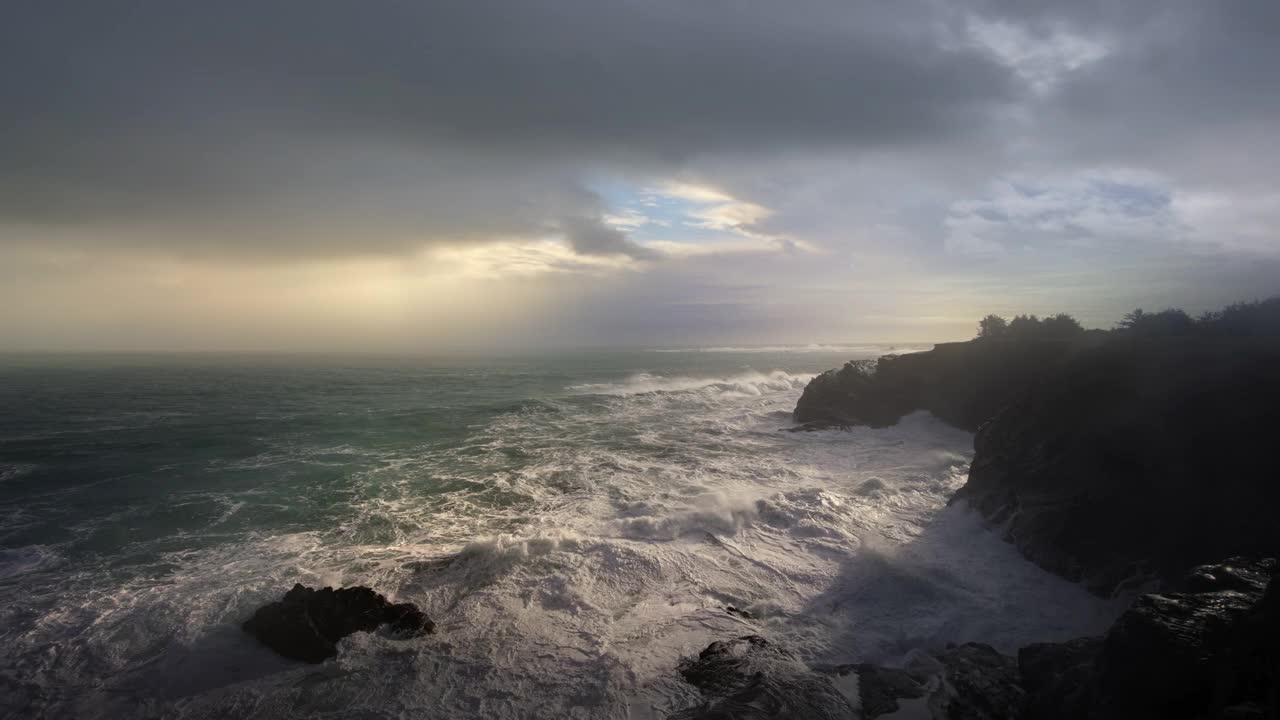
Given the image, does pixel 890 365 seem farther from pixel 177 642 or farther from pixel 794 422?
pixel 177 642

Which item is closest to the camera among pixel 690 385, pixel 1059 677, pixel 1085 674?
pixel 1085 674

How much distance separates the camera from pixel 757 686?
6.48 metres

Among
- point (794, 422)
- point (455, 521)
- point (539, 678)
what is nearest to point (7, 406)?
point (455, 521)

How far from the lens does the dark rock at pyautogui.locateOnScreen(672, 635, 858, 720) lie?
6059mm

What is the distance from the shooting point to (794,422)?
89.4ft

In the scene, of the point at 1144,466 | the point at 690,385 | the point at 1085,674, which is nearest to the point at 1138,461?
the point at 1144,466

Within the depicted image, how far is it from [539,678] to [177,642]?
6.02m

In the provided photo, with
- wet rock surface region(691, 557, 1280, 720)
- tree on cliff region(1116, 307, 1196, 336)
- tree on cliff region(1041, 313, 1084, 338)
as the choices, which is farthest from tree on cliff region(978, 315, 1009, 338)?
wet rock surface region(691, 557, 1280, 720)

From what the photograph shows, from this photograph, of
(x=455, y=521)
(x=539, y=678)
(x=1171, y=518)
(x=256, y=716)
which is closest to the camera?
(x=256, y=716)

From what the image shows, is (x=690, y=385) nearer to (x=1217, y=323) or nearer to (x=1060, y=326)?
(x=1060, y=326)

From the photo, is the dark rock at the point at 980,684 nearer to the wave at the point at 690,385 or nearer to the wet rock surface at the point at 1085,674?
the wet rock surface at the point at 1085,674

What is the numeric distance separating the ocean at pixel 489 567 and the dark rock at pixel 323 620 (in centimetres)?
19

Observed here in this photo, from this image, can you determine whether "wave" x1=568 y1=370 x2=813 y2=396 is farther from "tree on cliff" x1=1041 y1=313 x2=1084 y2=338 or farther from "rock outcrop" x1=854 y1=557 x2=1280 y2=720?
"rock outcrop" x1=854 y1=557 x2=1280 y2=720

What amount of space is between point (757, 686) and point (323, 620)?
22.4 ft
